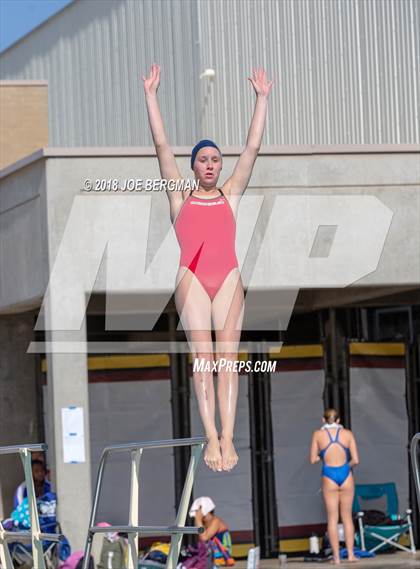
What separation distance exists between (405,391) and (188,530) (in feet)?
38.8

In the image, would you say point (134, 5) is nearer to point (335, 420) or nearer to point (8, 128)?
point (8, 128)

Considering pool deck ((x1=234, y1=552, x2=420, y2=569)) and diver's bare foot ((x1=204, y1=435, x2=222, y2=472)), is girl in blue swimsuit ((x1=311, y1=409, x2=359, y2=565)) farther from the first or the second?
diver's bare foot ((x1=204, y1=435, x2=222, y2=472))

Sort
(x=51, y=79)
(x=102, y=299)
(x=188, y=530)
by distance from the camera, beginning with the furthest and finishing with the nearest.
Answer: (x=51, y=79) → (x=102, y=299) → (x=188, y=530)

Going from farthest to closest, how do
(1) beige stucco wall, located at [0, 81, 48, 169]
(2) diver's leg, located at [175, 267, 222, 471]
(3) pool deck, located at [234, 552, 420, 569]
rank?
1. (1) beige stucco wall, located at [0, 81, 48, 169]
2. (3) pool deck, located at [234, 552, 420, 569]
3. (2) diver's leg, located at [175, 267, 222, 471]

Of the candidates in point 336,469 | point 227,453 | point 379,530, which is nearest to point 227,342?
point 227,453

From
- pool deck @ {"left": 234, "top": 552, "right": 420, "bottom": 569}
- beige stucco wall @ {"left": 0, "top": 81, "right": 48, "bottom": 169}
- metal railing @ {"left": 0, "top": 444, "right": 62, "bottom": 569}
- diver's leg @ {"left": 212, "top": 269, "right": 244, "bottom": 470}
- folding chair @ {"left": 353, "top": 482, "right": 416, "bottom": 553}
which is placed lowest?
pool deck @ {"left": 234, "top": 552, "right": 420, "bottom": 569}

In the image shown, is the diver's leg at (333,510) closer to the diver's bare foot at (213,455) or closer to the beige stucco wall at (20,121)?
the beige stucco wall at (20,121)

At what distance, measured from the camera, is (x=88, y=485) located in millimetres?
13461

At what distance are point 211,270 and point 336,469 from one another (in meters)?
Answer: 9.29

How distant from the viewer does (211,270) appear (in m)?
6.12

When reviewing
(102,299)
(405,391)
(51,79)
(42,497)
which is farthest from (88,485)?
(51,79)

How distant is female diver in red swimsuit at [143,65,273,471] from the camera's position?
6035mm

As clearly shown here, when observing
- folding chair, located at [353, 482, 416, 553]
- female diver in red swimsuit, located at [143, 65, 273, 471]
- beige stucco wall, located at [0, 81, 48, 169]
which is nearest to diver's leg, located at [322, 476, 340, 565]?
folding chair, located at [353, 482, 416, 553]

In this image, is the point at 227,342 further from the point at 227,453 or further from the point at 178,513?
the point at 178,513
